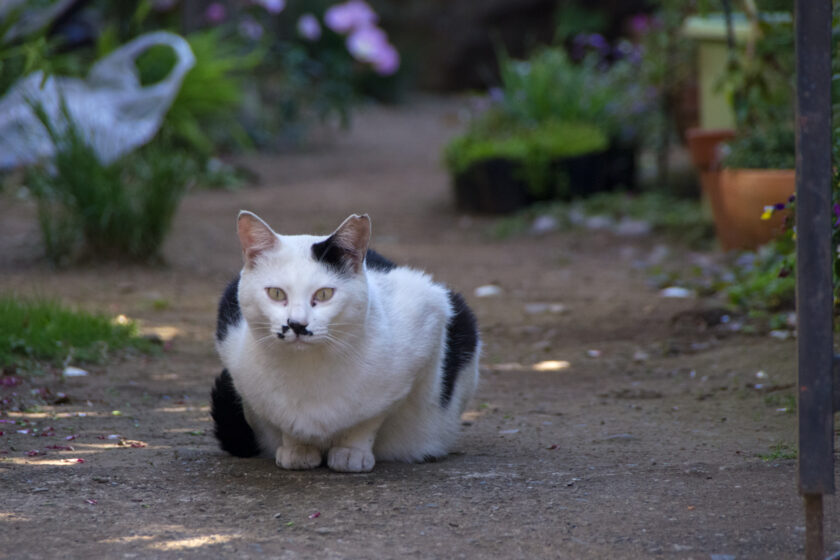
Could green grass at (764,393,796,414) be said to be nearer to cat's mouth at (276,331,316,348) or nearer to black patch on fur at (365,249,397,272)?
black patch on fur at (365,249,397,272)

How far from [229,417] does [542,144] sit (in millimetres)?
5248

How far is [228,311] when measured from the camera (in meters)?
2.73

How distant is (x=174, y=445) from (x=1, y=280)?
2.72 m

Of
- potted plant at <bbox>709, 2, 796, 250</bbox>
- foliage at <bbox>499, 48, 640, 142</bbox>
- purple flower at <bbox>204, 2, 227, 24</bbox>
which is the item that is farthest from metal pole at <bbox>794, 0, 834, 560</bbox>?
purple flower at <bbox>204, 2, 227, 24</bbox>

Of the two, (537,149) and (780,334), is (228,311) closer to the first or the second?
(780,334)

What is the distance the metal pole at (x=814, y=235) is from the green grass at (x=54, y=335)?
2.81 metres

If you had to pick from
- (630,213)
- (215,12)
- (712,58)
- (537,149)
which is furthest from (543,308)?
(215,12)

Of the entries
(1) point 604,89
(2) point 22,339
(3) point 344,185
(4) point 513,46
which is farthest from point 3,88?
(4) point 513,46

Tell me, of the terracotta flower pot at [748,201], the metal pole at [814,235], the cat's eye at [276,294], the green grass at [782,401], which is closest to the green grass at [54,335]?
the cat's eye at [276,294]

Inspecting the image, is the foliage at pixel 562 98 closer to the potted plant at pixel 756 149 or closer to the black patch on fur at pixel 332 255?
the potted plant at pixel 756 149

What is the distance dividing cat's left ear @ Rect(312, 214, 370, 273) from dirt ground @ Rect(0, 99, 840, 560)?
577 millimetres

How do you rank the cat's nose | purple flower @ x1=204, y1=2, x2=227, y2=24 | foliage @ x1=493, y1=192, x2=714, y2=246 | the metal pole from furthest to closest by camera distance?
purple flower @ x1=204, y1=2, x2=227, y2=24 < foliage @ x1=493, y1=192, x2=714, y2=246 < the cat's nose < the metal pole

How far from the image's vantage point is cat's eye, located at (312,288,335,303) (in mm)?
2373

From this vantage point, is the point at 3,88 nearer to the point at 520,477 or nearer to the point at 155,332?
the point at 155,332
